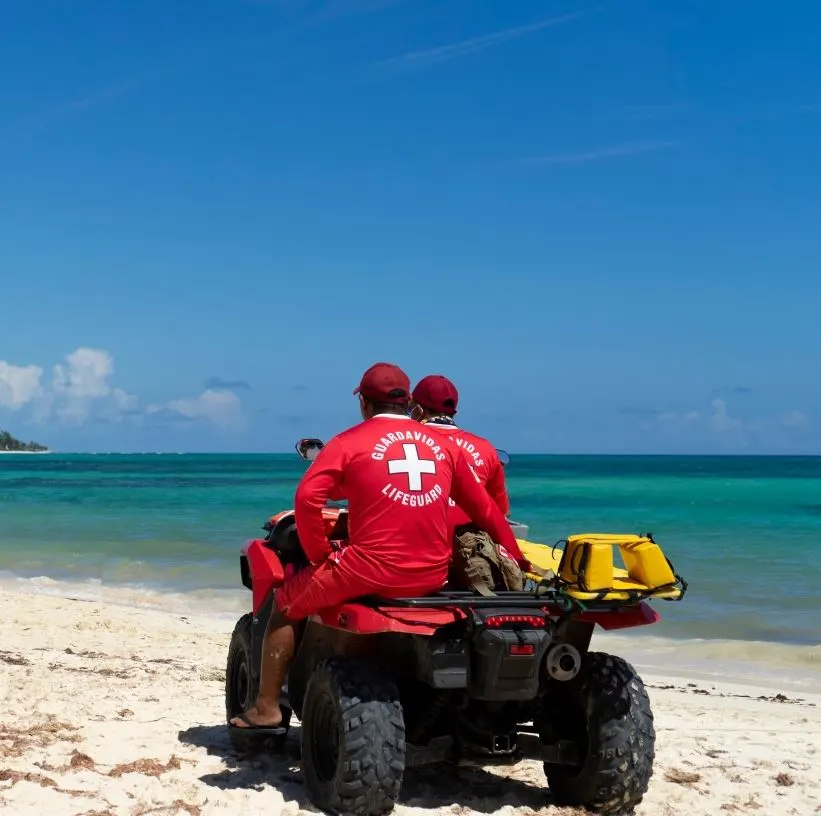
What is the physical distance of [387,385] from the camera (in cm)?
444

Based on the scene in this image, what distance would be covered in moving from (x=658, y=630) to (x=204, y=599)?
18.4 ft

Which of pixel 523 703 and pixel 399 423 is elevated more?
pixel 399 423

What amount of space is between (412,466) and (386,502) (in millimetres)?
175

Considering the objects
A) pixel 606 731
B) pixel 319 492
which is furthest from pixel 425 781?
pixel 319 492

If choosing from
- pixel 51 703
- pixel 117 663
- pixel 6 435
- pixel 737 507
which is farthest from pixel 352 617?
pixel 6 435

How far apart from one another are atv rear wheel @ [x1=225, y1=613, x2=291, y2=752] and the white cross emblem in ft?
4.65

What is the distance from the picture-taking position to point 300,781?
484 cm

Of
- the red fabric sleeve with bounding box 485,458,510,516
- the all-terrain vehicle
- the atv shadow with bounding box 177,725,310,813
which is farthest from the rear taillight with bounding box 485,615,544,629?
the atv shadow with bounding box 177,725,310,813

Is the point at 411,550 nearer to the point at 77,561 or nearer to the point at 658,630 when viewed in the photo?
the point at 658,630

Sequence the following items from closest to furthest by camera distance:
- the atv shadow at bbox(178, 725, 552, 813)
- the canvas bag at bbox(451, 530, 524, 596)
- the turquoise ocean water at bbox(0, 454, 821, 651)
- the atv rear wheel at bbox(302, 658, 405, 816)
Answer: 1. the atv rear wheel at bbox(302, 658, 405, 816)
2. the canvas bag at bbox(451, 530, 524, 596)
3. the atv shadow at bbox(178, 725, 552, 813)
4. the turquoise ocean water at bbox(0, 454, 821, 651)

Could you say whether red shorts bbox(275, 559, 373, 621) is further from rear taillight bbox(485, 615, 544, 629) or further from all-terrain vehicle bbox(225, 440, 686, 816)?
rear taillight bbox(485, 615, 544, 629)

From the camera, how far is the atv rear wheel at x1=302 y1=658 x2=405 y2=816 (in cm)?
406

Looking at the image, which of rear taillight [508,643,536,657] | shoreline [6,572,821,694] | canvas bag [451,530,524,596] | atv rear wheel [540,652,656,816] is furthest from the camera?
shoreline [6,572,821,694]

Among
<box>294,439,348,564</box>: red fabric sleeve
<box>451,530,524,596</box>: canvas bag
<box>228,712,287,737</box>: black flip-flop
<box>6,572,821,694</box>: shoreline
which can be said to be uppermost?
<box>294,439,348,564</box>: red fabric sleeve
